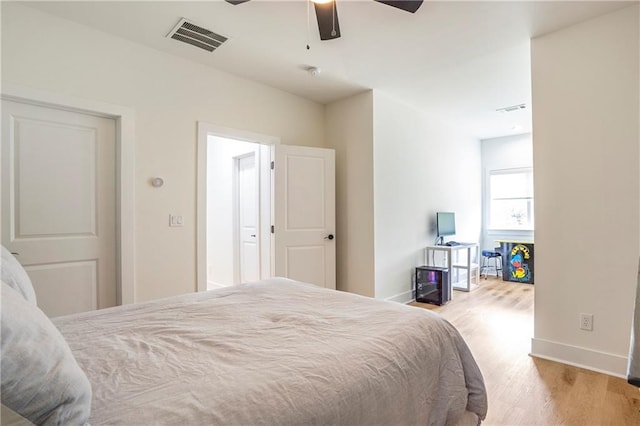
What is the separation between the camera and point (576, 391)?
6.95ft

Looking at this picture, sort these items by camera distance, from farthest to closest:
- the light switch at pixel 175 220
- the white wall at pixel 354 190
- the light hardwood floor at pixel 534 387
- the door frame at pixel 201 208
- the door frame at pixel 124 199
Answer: the white wall at pixel 354 190, the door frame at pixel 201 208, the light switch at pixel 175 220, the door frame at pixel 124 199, the light hardwood floor at pixel 534 387

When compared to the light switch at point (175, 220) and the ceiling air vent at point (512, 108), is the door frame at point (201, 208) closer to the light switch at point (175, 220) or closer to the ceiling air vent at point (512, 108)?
the light switch at point (175, 220)

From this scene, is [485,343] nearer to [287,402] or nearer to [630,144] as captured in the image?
[630,144]

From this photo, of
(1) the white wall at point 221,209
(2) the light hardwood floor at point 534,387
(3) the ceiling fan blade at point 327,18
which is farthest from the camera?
(1) the white wall at point 221,209

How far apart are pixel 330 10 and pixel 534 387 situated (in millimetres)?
2829

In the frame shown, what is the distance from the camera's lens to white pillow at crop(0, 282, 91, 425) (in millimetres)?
596

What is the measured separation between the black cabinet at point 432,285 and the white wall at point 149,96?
2930 millimetres

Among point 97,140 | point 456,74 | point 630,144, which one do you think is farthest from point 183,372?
point 456,74

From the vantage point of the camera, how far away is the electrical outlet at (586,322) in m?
2.44

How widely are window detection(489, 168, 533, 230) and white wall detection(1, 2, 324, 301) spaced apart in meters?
5.02

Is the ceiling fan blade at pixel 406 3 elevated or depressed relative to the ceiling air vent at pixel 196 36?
depressed

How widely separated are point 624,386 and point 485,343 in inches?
36.5

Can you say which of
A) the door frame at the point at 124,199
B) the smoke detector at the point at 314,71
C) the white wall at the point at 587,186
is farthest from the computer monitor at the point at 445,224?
the door frame at the point at 124,199

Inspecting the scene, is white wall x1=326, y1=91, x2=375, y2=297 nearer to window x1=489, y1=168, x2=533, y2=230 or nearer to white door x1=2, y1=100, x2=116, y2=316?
white door x1=2, y1=100, x2=116, y2=316
